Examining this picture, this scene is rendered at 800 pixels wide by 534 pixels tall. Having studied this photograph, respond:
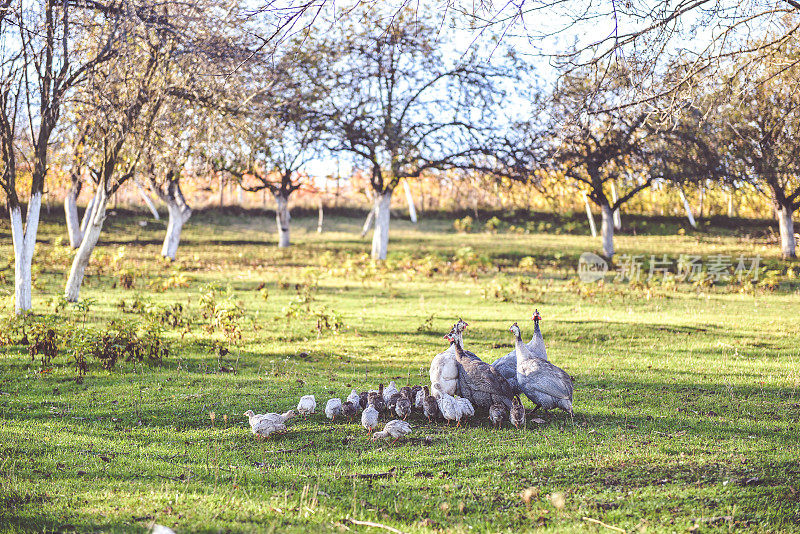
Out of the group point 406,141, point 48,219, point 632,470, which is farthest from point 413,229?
point 632,470

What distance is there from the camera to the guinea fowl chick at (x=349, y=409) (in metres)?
6.51

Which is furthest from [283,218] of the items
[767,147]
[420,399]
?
[420,399]

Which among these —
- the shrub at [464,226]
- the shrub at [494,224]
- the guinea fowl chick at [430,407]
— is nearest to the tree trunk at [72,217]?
the shrub at [464,226]

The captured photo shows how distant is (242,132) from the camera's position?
1507cm

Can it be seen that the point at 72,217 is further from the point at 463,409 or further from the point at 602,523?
the point at 602,523

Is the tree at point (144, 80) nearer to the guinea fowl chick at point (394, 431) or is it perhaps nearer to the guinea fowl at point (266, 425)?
the guinea fowl at point (266, 425)

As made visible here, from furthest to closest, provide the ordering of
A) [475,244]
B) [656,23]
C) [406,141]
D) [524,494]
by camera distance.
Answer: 1. [475,244]
2. [406,141]
3. [656,23]
4. [524,494]

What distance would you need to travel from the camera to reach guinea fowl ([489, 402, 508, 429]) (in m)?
6.15

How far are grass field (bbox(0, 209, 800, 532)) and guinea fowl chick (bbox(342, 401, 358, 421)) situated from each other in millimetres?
234

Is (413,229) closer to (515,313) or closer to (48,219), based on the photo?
(48,219)

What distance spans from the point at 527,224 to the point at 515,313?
29.6m

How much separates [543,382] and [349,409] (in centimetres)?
195

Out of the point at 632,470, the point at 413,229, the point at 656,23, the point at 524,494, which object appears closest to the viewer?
the point at 524,494

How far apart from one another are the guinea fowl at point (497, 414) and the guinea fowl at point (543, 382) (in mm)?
386
